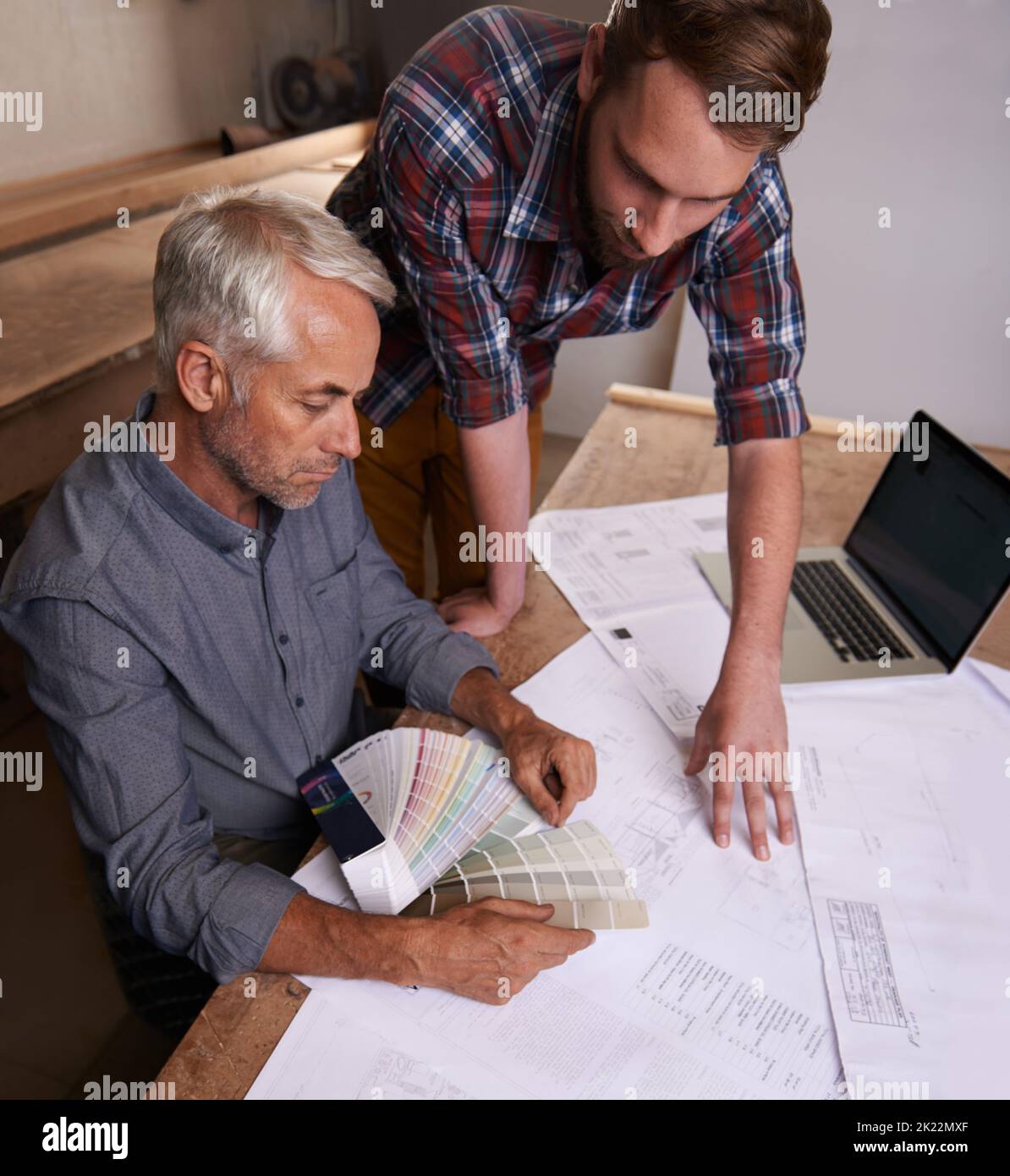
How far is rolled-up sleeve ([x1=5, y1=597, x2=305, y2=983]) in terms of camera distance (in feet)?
3.25

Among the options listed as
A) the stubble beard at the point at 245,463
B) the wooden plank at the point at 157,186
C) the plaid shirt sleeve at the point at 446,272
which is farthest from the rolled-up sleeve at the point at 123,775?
the wooden plank at the point at 157,186

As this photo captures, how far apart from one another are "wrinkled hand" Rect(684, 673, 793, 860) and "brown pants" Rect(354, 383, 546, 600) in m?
0.75

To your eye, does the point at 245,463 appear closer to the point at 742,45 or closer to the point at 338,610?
the point at 338,610

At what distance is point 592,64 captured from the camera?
1157mm

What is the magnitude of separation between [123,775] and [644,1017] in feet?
2.05

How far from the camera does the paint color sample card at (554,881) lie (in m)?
0.99

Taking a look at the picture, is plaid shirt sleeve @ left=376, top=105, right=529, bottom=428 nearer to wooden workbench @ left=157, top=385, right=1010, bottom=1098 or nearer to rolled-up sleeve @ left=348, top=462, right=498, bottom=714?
rolled-up sleeve @ left=348, top=462, right=498, bottom=714

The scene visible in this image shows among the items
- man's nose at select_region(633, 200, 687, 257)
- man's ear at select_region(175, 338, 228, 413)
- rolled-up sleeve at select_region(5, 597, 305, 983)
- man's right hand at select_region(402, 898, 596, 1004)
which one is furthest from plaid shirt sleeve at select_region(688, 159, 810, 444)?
rolled-up sleeve at select_region(5, 597, 305, 983)

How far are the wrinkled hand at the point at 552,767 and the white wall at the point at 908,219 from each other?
2.23 metres

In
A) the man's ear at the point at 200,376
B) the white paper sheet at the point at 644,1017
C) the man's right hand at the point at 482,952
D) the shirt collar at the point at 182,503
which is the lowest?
the white paper sheet at the point at 644,1017

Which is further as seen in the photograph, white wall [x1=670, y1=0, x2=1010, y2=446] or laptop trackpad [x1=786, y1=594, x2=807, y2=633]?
white wall [x1=670, y1=0, x2=1010, y2=446]

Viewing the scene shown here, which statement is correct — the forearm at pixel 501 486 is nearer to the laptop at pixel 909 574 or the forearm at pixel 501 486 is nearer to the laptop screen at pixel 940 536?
the laptop at pixel 909 574

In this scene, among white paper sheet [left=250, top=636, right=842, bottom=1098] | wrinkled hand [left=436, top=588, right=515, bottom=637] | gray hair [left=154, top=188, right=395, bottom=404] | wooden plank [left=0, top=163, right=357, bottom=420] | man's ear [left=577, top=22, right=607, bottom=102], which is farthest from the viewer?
wooden plank [left=0, top=163, right=357, bottom=420]

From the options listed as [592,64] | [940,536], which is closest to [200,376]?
[592,64]
